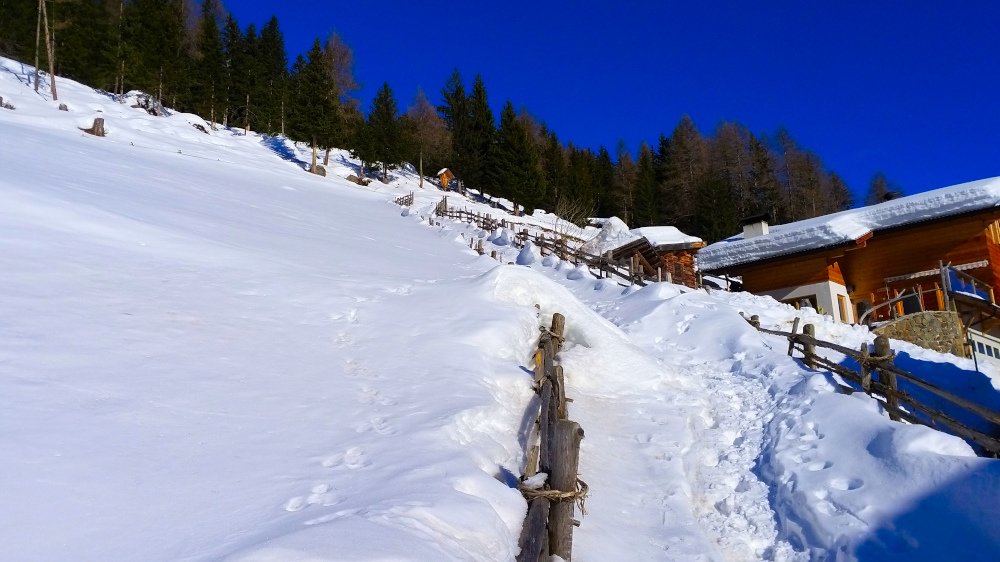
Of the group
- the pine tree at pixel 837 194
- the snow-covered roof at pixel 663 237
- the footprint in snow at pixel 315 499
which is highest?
the pine tree at pixel 837 194

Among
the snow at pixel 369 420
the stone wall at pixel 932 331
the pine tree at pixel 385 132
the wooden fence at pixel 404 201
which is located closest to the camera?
the snow at pixel 369 420

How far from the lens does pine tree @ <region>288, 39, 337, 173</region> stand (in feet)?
148

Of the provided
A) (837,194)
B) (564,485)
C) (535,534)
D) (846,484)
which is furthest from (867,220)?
(837,194)

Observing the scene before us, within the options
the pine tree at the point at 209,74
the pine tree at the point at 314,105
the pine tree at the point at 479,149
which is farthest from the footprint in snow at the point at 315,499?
the pine tree at the point at 209,74

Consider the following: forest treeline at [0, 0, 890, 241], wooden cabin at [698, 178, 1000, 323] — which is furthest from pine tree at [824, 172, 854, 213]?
wooden cabin at [698, 178, 1000, 323]

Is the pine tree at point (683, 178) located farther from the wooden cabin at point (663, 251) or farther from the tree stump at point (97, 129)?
the tree stump at point (97, 129)

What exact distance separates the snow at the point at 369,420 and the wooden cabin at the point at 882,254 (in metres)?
10.8

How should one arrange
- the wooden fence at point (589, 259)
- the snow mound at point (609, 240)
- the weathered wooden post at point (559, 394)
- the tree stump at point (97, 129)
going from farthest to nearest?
the snow mound at point (609, 240) → the tree stump at point (97, 129) → the wooden fence at point (589, 259) → the weathered wooden post at point (559, 394)

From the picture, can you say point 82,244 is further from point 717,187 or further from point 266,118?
point 717,187

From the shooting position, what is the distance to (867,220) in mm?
23203

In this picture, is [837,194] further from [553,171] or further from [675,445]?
[675,445]

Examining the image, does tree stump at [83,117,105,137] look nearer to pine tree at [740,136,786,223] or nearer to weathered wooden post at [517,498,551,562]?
weathered wooden post at [517,498,551,562]

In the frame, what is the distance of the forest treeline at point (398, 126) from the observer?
47.0m

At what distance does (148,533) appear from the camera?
3061 mm
